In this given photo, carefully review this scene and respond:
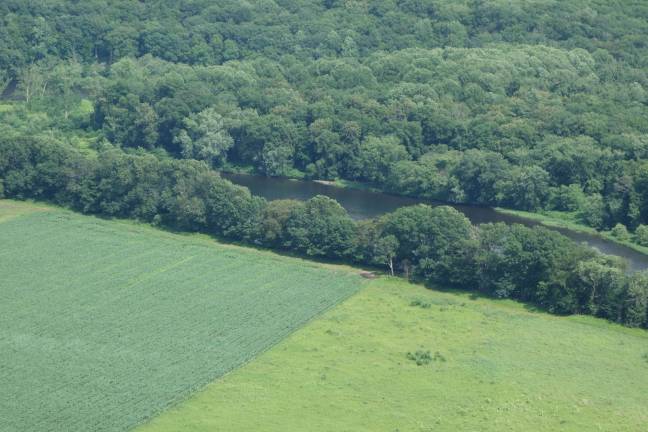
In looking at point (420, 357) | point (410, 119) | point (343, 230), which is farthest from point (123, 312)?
point (410, 119)

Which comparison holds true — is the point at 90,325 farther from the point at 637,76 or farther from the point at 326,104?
the point at 637,76

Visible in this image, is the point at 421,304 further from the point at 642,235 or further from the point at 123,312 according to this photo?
the point at 642,235

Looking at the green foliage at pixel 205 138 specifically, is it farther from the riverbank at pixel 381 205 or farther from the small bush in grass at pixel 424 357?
the small bush in grass at pixel 424 357

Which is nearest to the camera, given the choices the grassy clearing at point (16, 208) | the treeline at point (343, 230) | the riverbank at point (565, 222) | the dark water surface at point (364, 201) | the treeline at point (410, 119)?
the treeline at point (343, 230)

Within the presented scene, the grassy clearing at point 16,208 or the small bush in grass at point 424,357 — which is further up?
the grassy clearing at point 16,208

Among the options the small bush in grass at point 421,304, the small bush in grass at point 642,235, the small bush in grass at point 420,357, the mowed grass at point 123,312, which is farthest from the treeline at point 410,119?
the small bush in grass at point 420,357

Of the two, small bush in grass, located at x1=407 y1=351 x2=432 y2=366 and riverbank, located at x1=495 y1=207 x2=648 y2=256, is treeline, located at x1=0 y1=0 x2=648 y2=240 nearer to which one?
riverbank, located at x1=495 y1=207 x2=648 y2=256
